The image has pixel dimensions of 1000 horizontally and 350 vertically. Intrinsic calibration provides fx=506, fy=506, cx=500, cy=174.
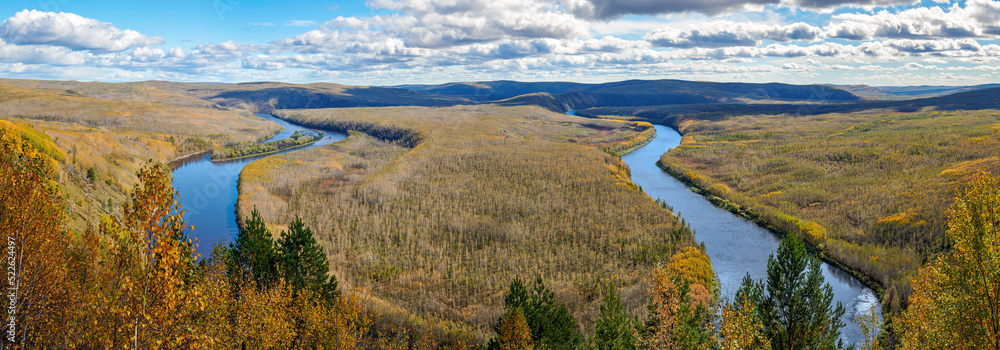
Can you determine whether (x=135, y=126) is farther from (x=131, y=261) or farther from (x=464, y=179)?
(x=131, y=261)

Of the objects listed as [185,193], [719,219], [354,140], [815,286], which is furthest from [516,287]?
[354,140]

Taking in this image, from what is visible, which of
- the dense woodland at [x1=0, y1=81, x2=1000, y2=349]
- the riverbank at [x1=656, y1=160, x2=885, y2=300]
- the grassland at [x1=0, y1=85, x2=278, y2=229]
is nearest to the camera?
the dense woodland at [x1=0, y1=81, x2=1000, y2=349]

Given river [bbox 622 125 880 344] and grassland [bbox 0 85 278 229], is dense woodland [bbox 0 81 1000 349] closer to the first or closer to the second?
grassland [bbox 0 85 278 229]

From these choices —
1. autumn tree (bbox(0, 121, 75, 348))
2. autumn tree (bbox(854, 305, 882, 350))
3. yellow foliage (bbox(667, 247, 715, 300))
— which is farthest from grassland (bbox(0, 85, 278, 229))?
yellow foliage (bbox(667, 247, 715, 300))

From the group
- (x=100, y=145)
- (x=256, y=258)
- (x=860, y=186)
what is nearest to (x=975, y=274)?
(x=256, y=258)

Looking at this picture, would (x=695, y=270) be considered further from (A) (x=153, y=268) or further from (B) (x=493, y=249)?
(A) (x=153, y=268)

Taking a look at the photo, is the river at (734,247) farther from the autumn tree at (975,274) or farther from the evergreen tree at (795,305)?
the autumn tree at (975,274)

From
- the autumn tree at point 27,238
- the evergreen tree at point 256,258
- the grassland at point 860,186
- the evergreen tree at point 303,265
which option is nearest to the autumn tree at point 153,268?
the autumn tree at point 27,238

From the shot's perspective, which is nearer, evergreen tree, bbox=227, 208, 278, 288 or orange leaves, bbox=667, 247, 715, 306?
evergreen tree, bbox=227, 208, 278, 288
